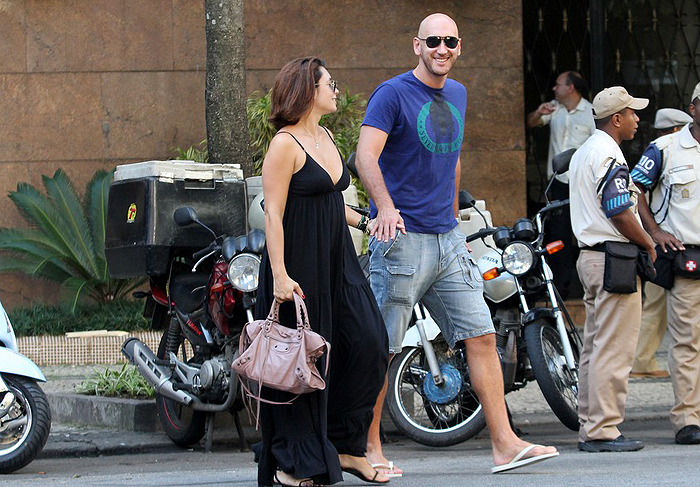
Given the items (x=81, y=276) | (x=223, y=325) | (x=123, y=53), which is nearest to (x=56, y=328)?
(x=81, y=276)

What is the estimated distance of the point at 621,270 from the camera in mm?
6613

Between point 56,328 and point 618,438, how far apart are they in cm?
503

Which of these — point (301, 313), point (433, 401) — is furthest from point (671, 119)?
point (301, 313)

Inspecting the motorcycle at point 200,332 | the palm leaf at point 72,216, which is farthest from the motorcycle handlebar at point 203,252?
the palm leaf at point 72,216

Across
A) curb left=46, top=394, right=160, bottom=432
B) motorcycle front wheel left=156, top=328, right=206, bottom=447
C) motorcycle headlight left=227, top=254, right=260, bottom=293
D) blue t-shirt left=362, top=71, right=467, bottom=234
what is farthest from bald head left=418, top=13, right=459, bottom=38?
curb left=46, top=394, right=160, bottom=432

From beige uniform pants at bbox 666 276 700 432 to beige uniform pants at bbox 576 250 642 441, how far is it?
52 centimetres

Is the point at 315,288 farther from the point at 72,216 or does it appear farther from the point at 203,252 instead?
the point at 72,216

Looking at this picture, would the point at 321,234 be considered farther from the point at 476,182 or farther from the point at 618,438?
the point at 476,182

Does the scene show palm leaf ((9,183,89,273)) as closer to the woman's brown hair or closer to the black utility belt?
the black utility belt

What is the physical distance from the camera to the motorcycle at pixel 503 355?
7.07 meters

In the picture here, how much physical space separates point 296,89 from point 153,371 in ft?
8.50

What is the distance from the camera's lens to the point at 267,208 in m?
5.23

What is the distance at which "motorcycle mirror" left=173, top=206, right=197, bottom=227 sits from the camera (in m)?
7.05

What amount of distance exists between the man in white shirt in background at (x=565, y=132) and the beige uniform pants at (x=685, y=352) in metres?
4.28
